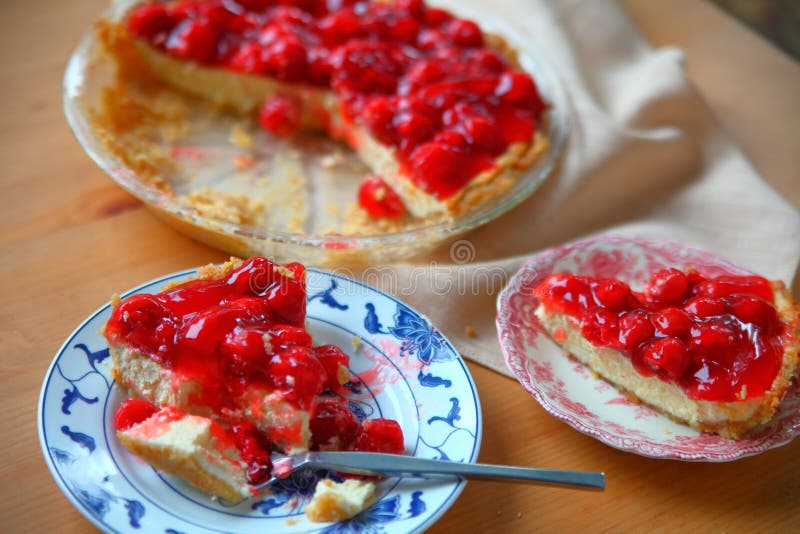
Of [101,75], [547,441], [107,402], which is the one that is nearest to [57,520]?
[107,402]

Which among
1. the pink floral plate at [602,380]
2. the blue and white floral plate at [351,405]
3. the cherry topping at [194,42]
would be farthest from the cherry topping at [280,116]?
the pink floral plate at [602,380]

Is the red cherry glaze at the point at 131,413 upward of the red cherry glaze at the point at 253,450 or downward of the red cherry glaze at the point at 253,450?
upward

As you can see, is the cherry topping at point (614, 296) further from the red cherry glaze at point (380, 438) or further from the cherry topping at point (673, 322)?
the red cherry glaze at point (380, 438)

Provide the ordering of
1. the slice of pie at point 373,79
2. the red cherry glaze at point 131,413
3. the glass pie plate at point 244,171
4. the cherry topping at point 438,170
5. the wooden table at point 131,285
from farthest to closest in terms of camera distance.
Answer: the slice of pie at point 373,79
the cherry topping at point 438,170
the glass pie plate at point 244,171
the wooden table at point 131,285
the red cherry glaze at point 131,413

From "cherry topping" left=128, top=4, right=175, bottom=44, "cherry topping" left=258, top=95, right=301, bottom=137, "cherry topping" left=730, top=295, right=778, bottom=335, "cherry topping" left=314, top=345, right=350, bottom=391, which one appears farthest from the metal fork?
"cherry topping" left=128, top=4, right=175, bottom=44

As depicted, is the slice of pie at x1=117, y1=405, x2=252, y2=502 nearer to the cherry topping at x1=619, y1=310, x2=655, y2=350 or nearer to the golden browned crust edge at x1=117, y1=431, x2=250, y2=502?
the golden browned crust edge at x1=117, y1=431, x2=250, y2=502

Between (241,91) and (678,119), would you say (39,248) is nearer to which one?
(241,91)

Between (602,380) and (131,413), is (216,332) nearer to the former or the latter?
(131,413)
